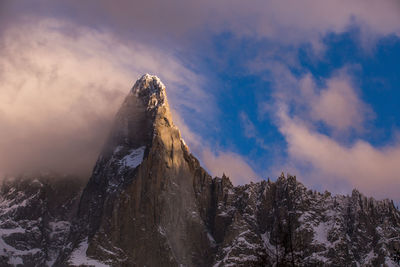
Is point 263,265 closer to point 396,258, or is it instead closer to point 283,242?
point 283,242

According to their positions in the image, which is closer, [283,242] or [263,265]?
[283,242]

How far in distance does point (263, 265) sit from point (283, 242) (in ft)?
20.0

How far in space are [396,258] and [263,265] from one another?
43.9 feet

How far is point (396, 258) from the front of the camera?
57406 mm

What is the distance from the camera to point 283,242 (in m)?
53.1

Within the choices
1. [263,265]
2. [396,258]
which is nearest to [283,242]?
[263,265]

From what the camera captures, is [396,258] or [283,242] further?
[396,258]

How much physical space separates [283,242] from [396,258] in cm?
1300

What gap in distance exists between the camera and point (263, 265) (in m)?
58.1
